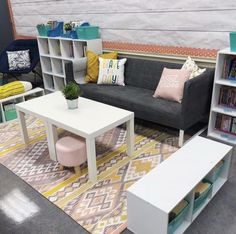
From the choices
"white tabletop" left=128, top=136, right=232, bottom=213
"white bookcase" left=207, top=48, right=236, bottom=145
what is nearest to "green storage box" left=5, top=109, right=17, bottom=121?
"white tabletop" left=128, top=136, right=232, bottom=213

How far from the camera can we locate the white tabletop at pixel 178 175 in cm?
150

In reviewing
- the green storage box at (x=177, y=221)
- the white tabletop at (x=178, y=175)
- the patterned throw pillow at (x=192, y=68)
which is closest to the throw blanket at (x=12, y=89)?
the patterned throw pillow at (x=192, y=68)

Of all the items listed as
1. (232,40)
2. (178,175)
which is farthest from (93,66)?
(178,175)

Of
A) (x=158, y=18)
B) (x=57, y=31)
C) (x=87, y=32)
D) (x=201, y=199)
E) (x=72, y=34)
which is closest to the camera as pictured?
(x=201, y=199)

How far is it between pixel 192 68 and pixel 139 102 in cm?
67

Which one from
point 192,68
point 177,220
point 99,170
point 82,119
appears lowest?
point 99,170

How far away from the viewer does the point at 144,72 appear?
3.22m

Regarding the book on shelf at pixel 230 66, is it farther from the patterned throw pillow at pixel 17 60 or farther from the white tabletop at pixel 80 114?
the patterned throw pillow at pixel 17 60

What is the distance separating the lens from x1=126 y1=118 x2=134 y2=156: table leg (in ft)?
7.68

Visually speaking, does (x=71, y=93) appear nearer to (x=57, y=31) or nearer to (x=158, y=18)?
(x=158, y=18)

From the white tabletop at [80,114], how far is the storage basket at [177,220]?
82 centimetres

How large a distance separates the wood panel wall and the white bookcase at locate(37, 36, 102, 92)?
32 centimetres

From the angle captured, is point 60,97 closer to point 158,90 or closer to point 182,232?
point 158,90

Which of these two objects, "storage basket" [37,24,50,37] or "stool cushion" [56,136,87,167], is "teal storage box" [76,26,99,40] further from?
"stool cushion" [56,136,87,167]
